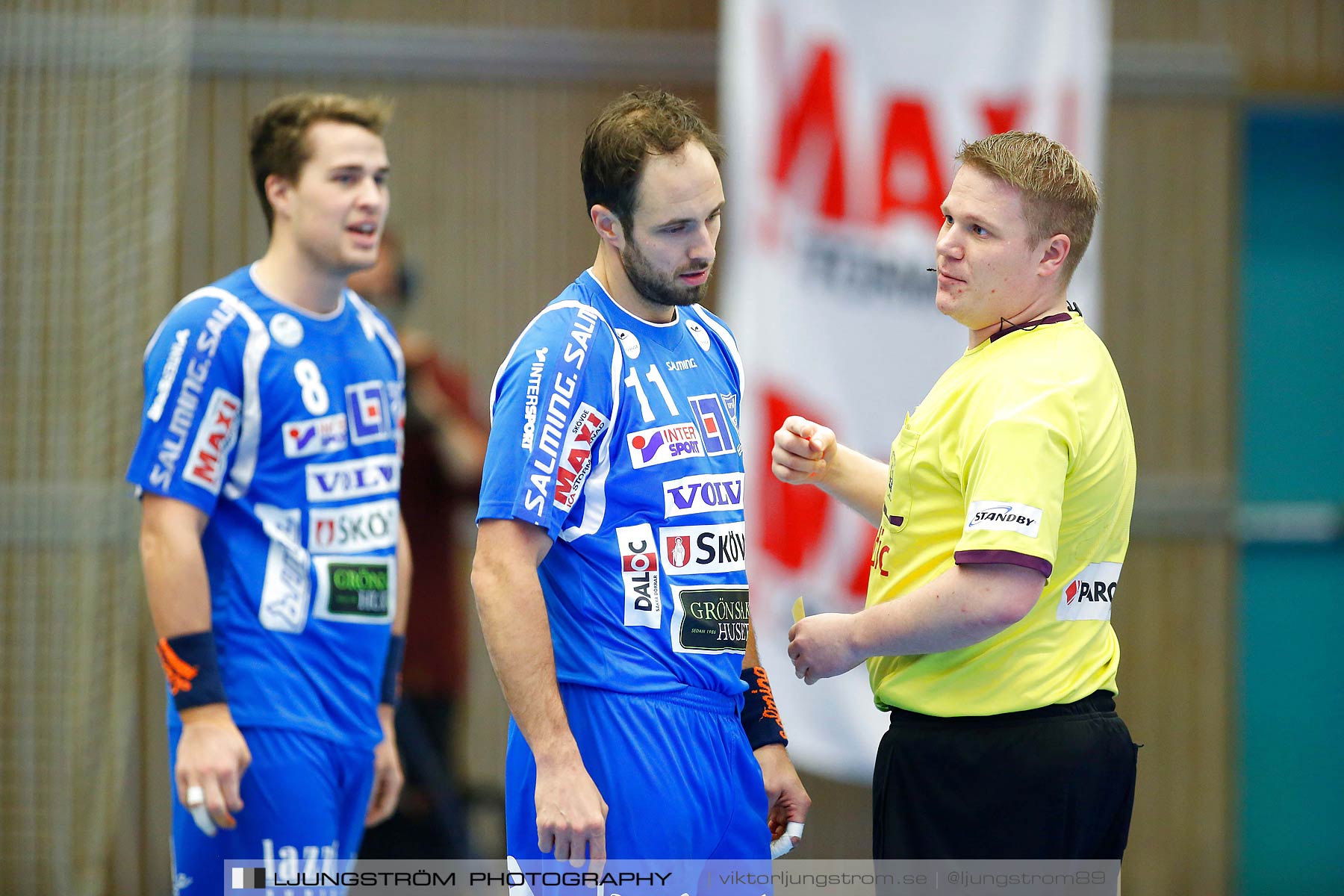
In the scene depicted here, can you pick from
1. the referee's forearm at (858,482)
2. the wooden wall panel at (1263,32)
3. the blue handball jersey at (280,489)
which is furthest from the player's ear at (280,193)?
the wooden wall panel at (1263,32)

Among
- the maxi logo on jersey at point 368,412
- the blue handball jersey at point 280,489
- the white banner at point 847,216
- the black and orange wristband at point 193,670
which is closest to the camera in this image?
the black and orange wristband at point 193,670

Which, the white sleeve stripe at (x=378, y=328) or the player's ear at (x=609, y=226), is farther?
the white sleeve stripe at (x=378, y=328)

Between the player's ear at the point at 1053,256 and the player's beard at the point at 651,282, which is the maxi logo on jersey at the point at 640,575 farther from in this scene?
the player's ear at the point at 1053,256

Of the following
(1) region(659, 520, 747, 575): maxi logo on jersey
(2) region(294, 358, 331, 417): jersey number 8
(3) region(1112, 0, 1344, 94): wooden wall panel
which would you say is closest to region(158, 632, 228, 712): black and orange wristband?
(2) region(294, 358, 331, 417): jersey number 8

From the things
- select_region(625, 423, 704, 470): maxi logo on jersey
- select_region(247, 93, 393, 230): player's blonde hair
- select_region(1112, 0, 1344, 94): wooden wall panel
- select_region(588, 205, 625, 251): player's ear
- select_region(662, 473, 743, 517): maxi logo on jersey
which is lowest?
select_region(662, 473, 743, 517): maxi logo on jersey

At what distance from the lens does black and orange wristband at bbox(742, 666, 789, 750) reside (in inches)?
103

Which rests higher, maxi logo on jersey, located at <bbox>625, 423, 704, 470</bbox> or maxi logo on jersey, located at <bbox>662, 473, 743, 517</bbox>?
maxi logo on jersey, located at <bbox>625, 423, 704, 470</bbox>

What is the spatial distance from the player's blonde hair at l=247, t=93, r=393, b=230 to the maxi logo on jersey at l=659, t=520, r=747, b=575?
4.98ft

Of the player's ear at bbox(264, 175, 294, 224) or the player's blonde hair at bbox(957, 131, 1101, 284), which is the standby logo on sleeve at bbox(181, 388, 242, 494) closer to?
the player's ear at bbox(264, 175, 294, 224)

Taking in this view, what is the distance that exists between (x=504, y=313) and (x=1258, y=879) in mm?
4144

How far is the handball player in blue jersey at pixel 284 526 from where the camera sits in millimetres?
2854

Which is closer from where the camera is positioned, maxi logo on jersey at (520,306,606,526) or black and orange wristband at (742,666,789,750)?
maxi logo on jersey at (520,306,606,526)

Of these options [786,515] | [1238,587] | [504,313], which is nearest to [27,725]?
[504,313]

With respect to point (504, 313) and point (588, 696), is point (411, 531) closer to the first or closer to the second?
point (504, 313)
